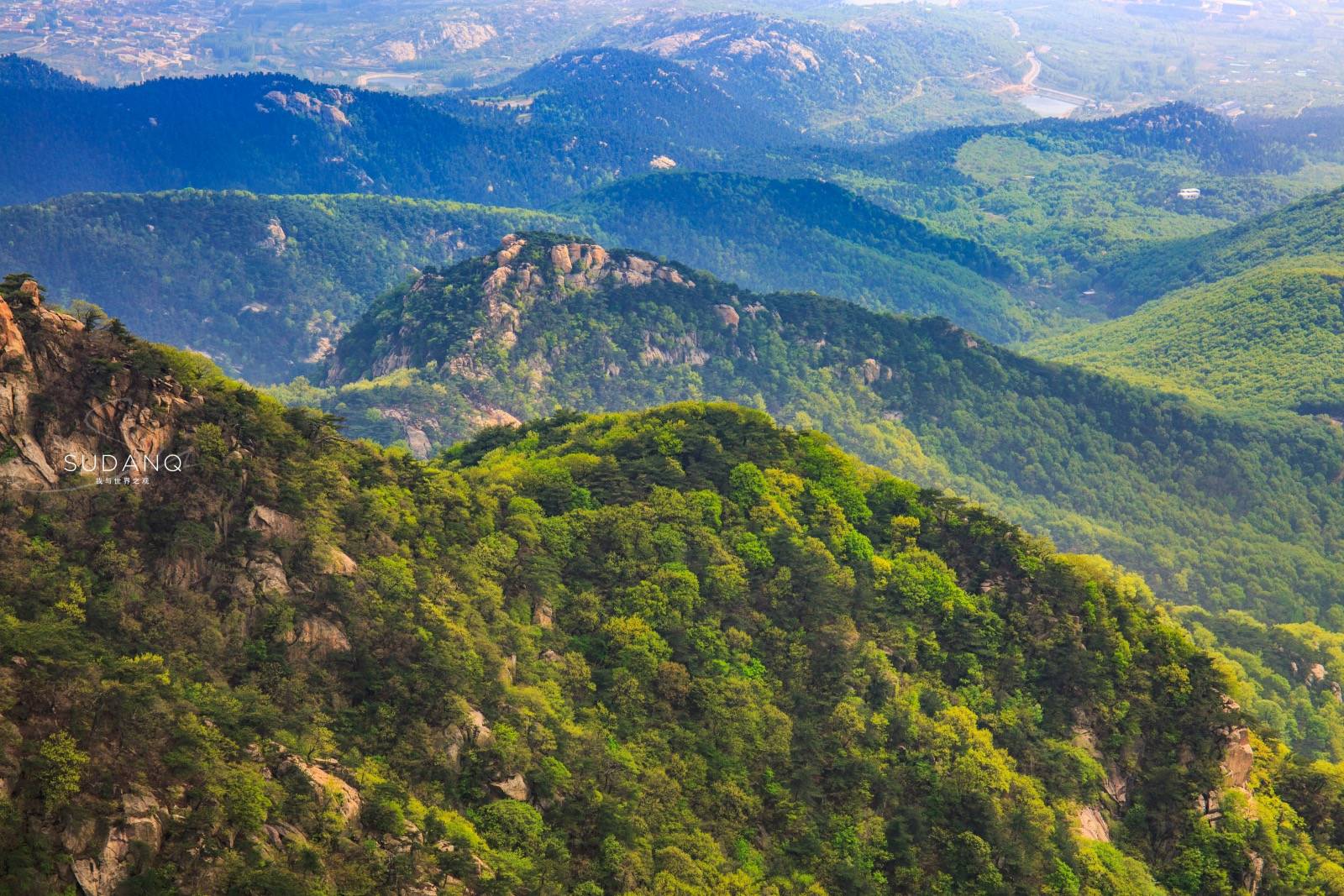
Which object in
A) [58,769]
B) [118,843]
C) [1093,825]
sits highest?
[58,769]

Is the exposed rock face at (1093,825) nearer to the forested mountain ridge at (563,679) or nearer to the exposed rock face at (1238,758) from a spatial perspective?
the forested mountain ridge at (563,679)

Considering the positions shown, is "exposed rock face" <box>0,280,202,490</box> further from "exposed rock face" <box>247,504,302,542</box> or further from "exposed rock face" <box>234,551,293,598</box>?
"exposed rock face" <box>234,551,293,598</box>

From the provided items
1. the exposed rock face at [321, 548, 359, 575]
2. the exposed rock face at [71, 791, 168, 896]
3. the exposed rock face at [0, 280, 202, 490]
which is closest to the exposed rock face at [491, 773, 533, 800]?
the exposed rock face at [321, 548, 359, 575]

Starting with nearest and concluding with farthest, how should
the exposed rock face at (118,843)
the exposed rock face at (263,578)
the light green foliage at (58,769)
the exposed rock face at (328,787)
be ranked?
the exposed rock face at (118,843) < the light green foliage at (58,769) < the exposed rock face at (328,787) < the exposed rock face at (263,578)

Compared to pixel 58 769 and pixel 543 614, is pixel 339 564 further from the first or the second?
pixel 58 769

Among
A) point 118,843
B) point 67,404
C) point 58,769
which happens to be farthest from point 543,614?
point 58,769

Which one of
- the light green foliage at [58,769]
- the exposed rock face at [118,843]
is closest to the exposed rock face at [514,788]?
the exposed rock face at [118,843]
